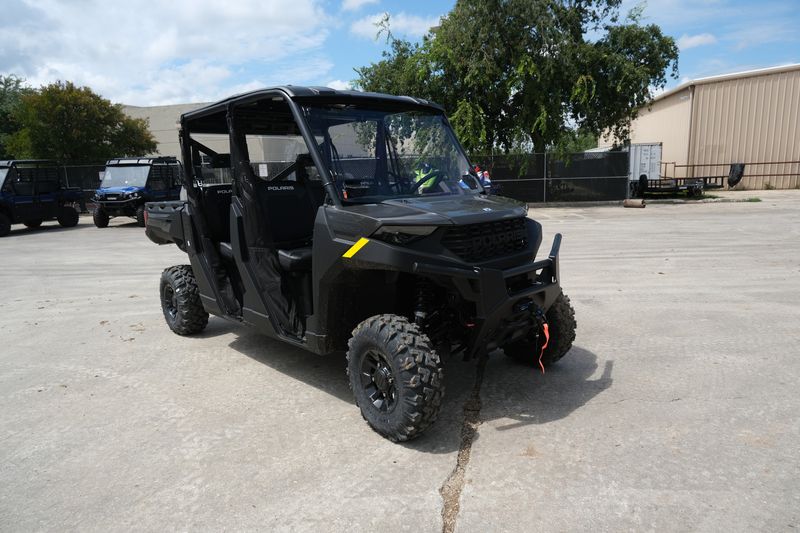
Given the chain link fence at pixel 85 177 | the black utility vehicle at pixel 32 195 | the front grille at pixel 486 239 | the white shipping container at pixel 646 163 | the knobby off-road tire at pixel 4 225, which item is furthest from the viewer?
the white shipping container at pixel 646 163

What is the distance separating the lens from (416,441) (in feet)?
11.7

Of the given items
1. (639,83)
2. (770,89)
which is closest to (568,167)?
(639,83)

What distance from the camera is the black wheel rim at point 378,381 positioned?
11.7 feet

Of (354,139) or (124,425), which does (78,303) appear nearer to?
(124,425)

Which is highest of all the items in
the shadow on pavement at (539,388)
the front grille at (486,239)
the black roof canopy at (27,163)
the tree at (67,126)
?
the tree at (67,126)

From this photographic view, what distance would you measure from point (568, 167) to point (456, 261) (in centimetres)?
1991

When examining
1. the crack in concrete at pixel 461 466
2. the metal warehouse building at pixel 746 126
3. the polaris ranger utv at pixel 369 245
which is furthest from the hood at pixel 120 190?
the metal warehouse building at pixel 746 126

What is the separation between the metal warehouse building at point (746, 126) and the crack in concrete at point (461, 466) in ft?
96.3

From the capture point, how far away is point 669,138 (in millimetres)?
34125

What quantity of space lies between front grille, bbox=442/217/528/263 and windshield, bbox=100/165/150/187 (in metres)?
17.0

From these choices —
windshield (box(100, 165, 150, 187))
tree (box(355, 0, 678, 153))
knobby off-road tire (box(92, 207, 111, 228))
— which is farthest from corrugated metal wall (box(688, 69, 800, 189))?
knobby off-road tire (box(92, 207, 111, 228))

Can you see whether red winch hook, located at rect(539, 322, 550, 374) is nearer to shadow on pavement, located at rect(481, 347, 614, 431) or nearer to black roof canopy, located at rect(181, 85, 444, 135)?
shadow on pavement, located at rect(481, 347, 614, 431)

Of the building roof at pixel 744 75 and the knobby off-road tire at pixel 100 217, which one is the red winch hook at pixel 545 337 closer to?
the knobby off-road tire at pixel 100 217

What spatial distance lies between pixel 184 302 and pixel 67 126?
2796 centimetres
